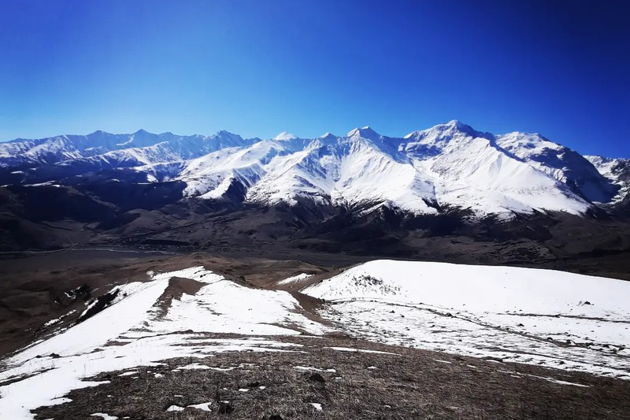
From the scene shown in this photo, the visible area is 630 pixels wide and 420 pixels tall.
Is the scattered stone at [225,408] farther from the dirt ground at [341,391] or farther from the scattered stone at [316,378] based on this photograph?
the scattered stone at [316,378]

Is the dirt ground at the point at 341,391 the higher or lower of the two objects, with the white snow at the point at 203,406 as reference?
lower

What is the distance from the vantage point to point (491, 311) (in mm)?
36812

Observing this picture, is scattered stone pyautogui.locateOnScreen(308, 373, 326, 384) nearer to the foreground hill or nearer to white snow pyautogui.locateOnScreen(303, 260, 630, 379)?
the foreground hill

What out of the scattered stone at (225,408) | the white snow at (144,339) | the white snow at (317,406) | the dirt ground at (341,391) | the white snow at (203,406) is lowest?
the white snow at (144,339)

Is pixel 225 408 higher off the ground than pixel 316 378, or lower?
higher

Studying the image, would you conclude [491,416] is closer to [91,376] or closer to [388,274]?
[91,376]

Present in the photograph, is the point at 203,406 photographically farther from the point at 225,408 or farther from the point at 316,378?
the point at 316,378

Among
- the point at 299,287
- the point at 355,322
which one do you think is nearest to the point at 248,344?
the point at 355,322

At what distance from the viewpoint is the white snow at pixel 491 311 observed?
22531 millimetres

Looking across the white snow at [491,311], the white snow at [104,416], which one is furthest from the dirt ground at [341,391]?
the white snow at [491,311]

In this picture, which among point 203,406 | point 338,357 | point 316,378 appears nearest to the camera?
point 203,406

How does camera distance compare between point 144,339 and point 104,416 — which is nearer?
point 104,416

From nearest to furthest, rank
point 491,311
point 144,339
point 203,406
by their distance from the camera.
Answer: point 203,406
point 144,339
point 491,311

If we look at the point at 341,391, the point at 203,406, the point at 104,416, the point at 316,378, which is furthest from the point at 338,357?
the point at 104,416
